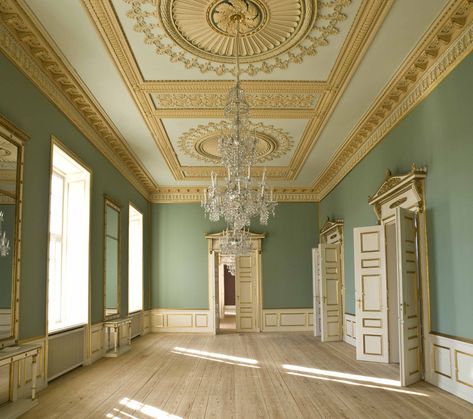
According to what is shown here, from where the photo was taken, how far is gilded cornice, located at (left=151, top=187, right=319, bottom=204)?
533 inches

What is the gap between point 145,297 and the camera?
1261cm

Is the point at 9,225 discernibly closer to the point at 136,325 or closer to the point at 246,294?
the point at 136,325

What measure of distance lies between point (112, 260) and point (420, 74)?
20.5ft

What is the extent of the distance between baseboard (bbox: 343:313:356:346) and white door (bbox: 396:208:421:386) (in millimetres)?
3634

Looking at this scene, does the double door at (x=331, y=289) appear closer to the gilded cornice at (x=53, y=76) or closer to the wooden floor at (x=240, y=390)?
the wooden floor at (x=240, y=390)

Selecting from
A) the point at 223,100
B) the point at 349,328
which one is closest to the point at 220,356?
the point at 349,328

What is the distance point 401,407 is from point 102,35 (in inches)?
201

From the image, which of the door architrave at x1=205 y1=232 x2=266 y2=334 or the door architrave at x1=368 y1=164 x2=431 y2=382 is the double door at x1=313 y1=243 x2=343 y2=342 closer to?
the door architrave at x1=205 y1=232 x2=266 y2=334

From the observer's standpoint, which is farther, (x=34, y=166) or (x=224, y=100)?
(x=224, y=100)

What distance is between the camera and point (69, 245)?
7.70 metres

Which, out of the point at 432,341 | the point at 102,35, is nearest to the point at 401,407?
the point at 432,341

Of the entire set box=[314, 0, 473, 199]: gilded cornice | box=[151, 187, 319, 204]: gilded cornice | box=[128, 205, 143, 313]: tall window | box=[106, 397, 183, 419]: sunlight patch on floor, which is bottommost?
box=[106, 397, 183, 419]: sunlight patch on floor

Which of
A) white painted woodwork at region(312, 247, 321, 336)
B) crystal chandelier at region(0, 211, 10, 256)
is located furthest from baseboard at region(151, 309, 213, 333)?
crystal chandelier at region(0, 211, 10, 256)

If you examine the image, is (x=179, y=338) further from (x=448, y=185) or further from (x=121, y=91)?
(x=448, y=185)
